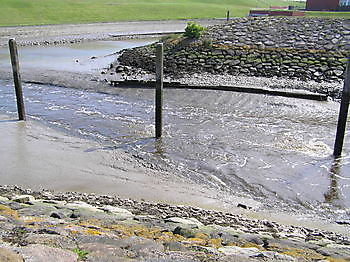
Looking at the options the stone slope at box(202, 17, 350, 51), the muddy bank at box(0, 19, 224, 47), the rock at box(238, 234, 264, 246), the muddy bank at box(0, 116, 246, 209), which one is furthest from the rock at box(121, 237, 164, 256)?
the muddy bank at box(0, 19, 224, 47)

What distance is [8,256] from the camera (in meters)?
3.80

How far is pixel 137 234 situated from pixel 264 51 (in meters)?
20.8

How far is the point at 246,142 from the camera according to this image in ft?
42.1

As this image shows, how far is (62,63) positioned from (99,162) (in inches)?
715

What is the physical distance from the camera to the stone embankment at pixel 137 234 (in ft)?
14.4

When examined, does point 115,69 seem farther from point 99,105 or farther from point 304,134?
point 304,134

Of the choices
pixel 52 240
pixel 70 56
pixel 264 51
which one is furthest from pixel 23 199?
pixel 70 56

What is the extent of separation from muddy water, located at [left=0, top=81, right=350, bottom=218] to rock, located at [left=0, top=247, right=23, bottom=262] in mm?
6134

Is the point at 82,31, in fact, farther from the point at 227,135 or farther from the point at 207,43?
the point at 227,135

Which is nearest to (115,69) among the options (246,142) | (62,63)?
(62,63)

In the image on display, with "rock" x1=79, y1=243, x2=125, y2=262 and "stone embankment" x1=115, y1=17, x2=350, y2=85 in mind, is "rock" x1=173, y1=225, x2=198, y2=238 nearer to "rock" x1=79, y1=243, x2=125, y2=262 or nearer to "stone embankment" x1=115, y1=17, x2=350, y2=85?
"rock" x1=79, y1=243, x2=125, y2=262

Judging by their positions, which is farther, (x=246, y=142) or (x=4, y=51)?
(x=4, y=51)

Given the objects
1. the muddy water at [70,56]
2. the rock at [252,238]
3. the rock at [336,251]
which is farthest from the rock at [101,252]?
the muddy water at [70,56]

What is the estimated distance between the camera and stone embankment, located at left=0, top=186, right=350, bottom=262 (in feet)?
14.4
